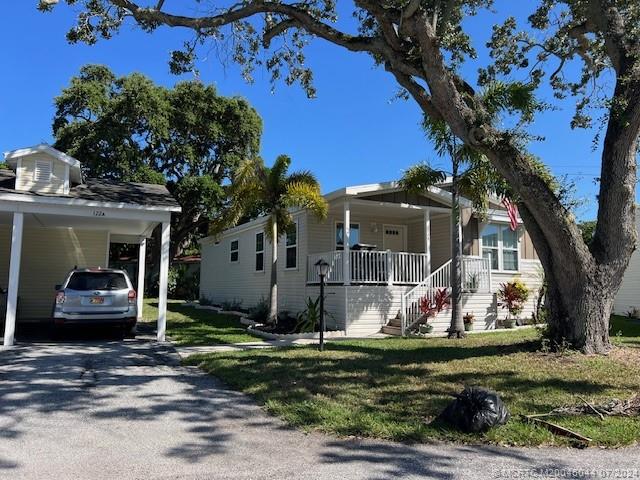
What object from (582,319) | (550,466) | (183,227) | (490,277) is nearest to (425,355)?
(582,319)

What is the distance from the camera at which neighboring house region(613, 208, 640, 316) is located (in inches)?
767

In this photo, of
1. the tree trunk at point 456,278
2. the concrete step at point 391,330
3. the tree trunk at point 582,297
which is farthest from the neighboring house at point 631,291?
the tree trunk at point 582,297

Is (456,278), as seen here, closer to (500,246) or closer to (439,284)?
(439,284)

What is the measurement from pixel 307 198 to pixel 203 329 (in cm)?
453

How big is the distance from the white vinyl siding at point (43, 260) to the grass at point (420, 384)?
875cm

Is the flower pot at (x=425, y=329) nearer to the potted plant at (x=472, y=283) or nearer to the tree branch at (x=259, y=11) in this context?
the potted plant at (x=472, y=283)

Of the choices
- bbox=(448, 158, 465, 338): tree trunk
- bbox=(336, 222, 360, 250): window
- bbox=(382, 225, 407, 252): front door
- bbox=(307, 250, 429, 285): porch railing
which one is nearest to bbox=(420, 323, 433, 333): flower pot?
bbox=(448, 158, 465, 338): tree trunk

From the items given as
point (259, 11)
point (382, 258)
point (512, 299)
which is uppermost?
point (259, 11)

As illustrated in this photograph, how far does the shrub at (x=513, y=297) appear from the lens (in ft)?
53.6

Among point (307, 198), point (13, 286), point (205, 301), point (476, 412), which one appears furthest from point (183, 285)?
point (476, 412)

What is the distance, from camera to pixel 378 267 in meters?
14.8

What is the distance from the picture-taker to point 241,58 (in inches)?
479

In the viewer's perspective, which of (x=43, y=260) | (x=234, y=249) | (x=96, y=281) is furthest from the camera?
(x=234, y=249)

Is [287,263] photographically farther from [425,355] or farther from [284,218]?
[425,355]
